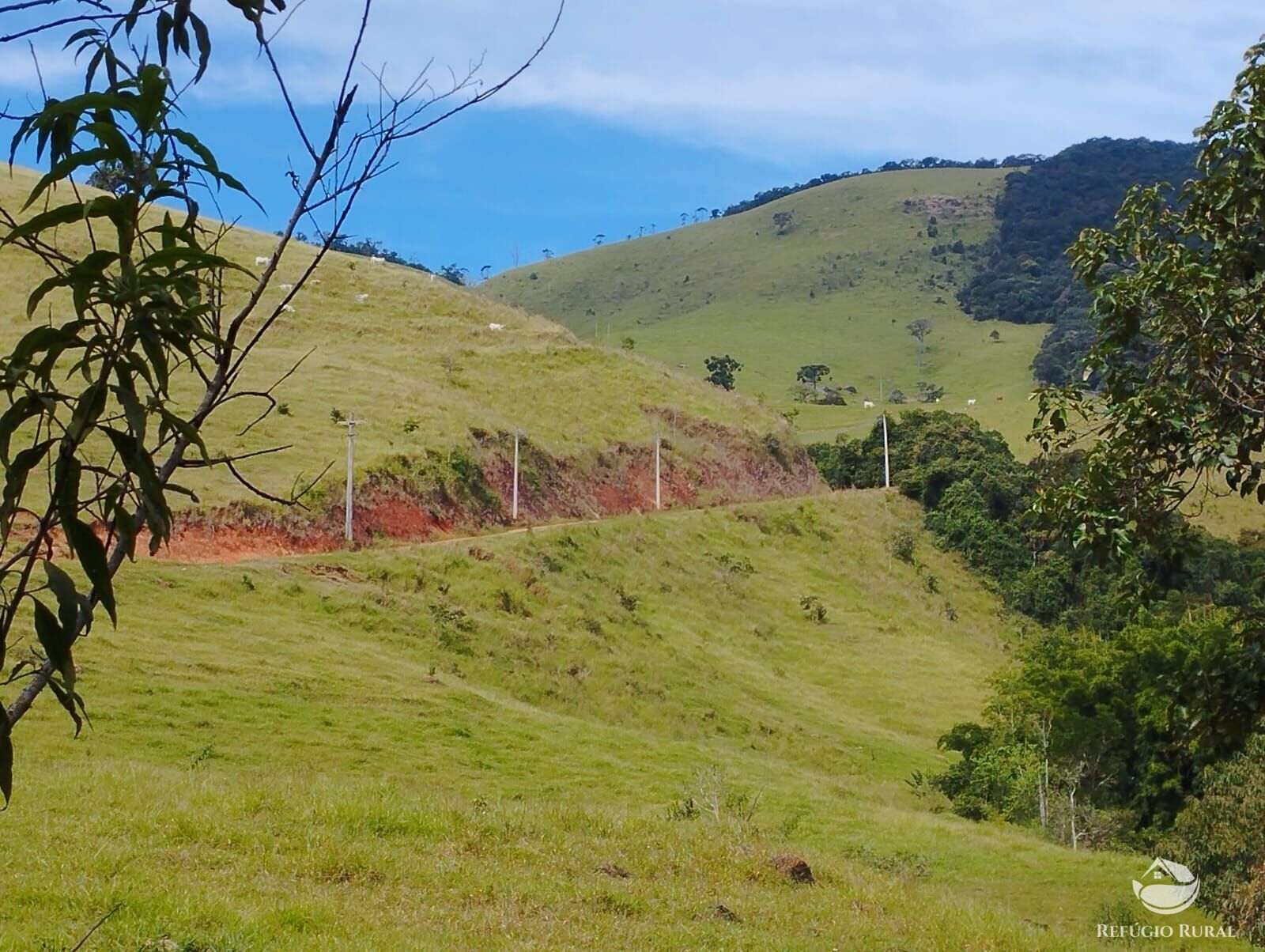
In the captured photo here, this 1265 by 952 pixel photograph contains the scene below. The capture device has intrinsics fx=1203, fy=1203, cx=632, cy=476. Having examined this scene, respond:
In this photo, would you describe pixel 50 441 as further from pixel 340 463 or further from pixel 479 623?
pixel 340 463

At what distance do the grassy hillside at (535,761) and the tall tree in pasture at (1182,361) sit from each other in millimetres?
3553

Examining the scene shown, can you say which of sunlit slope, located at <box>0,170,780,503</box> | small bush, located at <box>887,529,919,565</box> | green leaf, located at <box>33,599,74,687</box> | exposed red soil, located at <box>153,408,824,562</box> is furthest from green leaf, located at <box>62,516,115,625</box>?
small bush, located at <box>887,529,919,565</box>

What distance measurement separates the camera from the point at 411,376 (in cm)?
5562

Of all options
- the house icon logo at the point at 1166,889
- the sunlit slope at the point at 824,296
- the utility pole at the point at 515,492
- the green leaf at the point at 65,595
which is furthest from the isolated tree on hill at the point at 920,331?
the green leaf at the point at 65,595

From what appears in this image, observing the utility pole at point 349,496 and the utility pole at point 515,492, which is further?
the utility pole at point 515,492

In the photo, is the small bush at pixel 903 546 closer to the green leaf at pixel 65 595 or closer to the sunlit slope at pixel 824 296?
the sunlit slope at pixel 824 296

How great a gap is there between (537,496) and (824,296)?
4208 inches

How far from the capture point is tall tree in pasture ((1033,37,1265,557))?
7855 millimetres

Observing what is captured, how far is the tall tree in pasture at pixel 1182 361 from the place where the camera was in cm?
786

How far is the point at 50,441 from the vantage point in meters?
2.12

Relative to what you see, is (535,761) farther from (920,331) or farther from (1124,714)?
(920,331)

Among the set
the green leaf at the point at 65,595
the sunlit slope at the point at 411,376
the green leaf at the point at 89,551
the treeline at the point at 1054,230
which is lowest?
the green leaf at the point at 65,595

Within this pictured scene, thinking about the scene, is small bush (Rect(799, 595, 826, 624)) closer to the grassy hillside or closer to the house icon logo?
the grassy hillside

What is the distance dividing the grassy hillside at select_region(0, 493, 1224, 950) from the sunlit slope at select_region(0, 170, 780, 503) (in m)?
7.17
